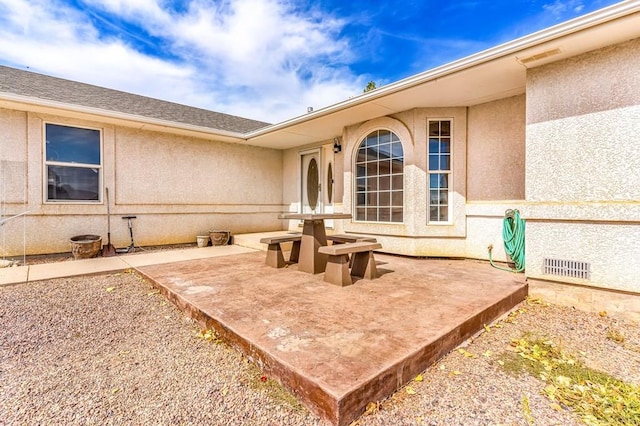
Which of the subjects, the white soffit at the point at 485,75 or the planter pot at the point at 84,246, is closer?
the white soffit at the point at 485,75

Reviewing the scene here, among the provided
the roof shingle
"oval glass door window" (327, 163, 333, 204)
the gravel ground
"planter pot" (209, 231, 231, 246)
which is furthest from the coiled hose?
the roof shingle

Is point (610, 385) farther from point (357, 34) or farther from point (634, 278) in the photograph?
point (357, 34)

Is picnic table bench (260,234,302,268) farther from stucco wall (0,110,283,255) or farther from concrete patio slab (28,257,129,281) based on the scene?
stucco wall (0,110,283,255)

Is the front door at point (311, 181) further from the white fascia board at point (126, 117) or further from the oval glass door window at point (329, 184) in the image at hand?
the white fascia board at point (126, 117)

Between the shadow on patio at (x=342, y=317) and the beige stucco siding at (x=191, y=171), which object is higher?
the beige stucco siding at (x=191, y=171)

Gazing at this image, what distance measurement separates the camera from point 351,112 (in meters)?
6.05

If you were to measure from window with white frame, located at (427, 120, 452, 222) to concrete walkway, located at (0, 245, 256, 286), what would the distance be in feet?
14.2

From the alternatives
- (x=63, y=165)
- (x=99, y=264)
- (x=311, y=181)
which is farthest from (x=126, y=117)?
(x=311, y=181)

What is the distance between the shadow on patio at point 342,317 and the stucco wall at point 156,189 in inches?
119

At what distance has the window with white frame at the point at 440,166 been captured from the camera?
229 inches

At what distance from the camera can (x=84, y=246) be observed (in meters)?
6.09

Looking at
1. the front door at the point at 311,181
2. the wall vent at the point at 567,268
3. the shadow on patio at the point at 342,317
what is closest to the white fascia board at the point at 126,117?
the front door at the point at 311,181

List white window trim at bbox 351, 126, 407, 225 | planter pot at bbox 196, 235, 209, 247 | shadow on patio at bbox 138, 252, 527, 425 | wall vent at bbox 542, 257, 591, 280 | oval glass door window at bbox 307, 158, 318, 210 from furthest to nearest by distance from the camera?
oval glass door window at bbox 307, 158, 318, 210 < planter pot at bbox 196, 235, 209, 247 < white window trim at bbox 351, 126, 407, 225 < wall vent at bbox 542, 257, 591, 280 < shadow on patio at bbox 138, 252, 527, 425

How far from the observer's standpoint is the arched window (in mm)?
6215
